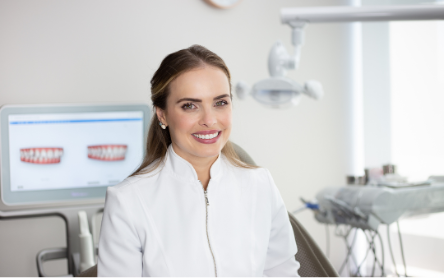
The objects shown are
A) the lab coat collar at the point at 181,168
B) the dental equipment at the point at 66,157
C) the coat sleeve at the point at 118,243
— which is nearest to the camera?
the coat sleeve at the point at 118,243

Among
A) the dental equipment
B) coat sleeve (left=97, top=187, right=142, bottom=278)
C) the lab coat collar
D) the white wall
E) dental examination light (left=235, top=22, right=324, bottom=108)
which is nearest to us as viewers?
coat sleeve (left=97, top=187, right=142, bottom=278)

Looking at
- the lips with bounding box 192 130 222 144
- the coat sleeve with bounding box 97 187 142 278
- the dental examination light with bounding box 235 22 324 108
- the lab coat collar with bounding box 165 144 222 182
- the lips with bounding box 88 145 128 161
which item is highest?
the dental examination light with bounding box 235 22 324 108

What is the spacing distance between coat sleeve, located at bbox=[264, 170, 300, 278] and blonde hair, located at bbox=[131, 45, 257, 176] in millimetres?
144

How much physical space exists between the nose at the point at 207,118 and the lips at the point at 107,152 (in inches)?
37.0

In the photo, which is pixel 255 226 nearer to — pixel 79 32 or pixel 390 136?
pixel 79 32

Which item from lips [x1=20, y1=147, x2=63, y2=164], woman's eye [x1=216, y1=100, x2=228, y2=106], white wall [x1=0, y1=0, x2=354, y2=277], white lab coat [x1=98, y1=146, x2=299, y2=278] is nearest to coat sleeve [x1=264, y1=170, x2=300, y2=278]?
white lab coat [x1=98, y1=146, x2=299, y2=278]

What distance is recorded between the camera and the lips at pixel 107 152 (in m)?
1.80

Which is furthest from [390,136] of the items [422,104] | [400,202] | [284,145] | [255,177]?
[255,177]

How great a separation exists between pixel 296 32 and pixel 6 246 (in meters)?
1.65

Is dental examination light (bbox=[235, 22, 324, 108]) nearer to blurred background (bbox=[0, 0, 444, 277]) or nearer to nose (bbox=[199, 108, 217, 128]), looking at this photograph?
nose (bbox=[199, 108, 217, 128])

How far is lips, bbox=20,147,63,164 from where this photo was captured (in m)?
1.74

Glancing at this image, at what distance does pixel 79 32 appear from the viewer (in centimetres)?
201

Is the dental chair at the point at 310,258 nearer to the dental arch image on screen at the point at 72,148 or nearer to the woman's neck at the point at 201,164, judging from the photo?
the woman's neck at the point at 201,164

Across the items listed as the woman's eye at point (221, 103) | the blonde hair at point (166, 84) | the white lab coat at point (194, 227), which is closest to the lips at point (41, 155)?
the blonde hair at point (166, 84)
